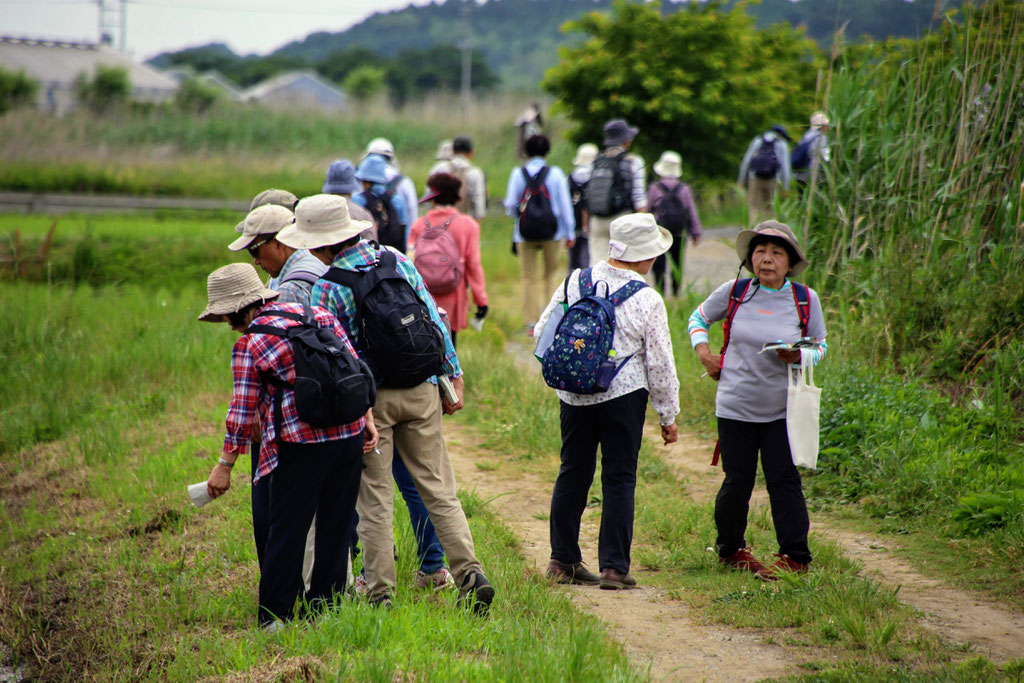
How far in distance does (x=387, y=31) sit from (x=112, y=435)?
162867 millimetres

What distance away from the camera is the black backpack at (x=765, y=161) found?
41.0 ft

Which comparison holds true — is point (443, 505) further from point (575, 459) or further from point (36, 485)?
point (36, 485)

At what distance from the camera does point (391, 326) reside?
13.4ft

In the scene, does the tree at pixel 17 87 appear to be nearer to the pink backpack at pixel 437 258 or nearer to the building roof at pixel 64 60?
the building roof at pixel 64 60

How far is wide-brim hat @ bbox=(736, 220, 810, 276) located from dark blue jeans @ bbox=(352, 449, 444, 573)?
6.83 feet

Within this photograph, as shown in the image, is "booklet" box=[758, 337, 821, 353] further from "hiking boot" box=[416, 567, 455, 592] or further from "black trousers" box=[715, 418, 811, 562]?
"hiking boot" box=[416, 567, 455, 592]

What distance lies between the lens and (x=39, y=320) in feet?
33.6

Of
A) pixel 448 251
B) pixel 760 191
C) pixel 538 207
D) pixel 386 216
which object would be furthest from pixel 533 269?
pixel 760 191

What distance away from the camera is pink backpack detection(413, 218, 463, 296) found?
6914 mm

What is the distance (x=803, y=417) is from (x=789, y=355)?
31 cm

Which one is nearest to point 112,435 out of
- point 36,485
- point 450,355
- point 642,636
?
point 36,485

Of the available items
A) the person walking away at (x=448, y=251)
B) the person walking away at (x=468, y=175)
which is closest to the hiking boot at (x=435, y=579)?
the person walking away at (x=448, y=251)

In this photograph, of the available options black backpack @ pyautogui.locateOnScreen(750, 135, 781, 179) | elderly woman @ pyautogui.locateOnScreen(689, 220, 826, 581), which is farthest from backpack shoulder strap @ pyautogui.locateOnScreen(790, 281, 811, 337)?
black backpack @ pyautogui.locateOnScreen(750, 135, 781, 179)

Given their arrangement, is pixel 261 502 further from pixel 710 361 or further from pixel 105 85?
pixel 105 85
